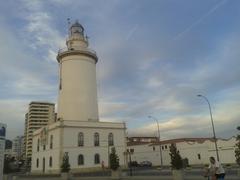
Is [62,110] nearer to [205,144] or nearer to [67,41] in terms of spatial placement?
[67,41]

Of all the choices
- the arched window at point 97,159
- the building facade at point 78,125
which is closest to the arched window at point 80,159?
the building facade at point 78,125

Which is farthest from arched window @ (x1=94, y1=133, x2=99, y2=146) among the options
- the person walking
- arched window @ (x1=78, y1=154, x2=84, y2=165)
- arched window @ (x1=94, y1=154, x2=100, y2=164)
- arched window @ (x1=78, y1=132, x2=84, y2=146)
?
the person walking

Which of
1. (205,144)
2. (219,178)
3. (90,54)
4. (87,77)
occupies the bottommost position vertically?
(219,178)

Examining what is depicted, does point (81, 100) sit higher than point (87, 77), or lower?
lower

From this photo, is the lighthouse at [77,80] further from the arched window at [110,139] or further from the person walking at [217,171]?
the person walking at [217,171]

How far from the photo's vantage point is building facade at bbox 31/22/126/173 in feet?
192

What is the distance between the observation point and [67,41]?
64562mm

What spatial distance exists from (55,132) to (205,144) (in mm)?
31503

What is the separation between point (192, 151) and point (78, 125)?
26413 mm

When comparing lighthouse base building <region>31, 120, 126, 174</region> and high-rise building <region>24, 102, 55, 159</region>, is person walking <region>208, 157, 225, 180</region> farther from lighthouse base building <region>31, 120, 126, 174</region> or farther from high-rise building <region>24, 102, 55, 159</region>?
high-rise building <region>24, 102, 55, 159</region>

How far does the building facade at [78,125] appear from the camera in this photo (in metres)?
58.5

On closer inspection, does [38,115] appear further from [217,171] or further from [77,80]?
[217,171]

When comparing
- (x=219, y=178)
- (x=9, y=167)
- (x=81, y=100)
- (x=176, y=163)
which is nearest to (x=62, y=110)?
(x=81, y=100)

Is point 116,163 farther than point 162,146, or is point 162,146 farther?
point 162,146
